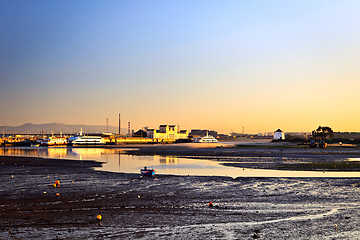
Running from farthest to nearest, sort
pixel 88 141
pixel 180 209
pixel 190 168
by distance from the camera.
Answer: pixel 88 141
pixel 190 168
pixel 180 209

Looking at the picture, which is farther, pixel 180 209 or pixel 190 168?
pixel 190 168

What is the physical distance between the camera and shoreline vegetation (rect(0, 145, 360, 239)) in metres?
17.3

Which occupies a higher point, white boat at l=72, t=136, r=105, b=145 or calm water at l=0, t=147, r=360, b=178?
white boat at l=72, t=136, r=105, b=145

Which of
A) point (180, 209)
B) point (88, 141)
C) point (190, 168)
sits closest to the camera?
point (180, 209)

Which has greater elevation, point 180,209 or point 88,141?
point 88,141

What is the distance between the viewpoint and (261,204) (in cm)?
2412

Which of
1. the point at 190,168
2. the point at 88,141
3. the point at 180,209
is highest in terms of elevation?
the point at 88,141

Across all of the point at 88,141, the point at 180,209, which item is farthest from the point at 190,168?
the point at 88,141

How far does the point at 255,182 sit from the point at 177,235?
63.5ft

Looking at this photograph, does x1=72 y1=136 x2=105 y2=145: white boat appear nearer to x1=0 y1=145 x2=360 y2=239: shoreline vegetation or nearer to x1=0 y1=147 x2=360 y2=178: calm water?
x1=0 y1=147 x2=360 y2=178: calm water

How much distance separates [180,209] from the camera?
74.1 feet

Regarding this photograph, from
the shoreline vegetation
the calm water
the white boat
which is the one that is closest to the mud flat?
the shoreline vegetation

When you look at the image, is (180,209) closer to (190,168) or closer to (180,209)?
(180,209)

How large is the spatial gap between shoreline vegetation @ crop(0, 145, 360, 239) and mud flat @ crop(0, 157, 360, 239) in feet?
0.14
